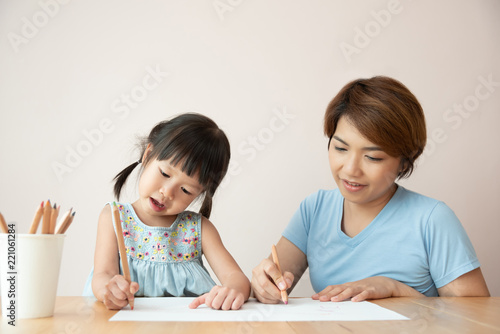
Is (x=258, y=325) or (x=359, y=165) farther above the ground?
(x=359, y=165)

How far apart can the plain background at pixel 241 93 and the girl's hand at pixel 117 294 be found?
944 mm

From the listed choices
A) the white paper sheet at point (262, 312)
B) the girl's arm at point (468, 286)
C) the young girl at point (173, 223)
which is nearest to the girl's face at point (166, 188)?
the young girl at point (173, 223)

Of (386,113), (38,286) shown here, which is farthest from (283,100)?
(38,286)

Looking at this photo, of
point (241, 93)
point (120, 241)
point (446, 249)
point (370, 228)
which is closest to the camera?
point (120, 241)

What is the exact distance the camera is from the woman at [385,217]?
1.18m

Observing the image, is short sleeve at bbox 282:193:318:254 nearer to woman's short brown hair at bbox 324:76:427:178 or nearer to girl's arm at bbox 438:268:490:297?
woman's short brown hair at bbox 324:76:427:178

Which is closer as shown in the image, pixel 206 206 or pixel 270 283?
pixel 270 283

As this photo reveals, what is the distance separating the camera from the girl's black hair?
116 centimetres

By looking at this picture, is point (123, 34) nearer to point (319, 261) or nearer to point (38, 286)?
point (319, 261)

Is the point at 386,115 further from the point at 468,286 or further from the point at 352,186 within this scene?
the point at 468,286

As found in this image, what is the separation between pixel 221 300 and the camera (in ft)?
2.75

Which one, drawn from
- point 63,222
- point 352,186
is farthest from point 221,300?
point 352,186

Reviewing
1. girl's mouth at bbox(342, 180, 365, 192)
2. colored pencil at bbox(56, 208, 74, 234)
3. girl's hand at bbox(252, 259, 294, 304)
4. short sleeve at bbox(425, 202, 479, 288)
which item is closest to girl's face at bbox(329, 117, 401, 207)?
girl's mouth at bbox(342, 180, 365, 192)

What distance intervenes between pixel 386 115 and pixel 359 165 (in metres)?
0.14
